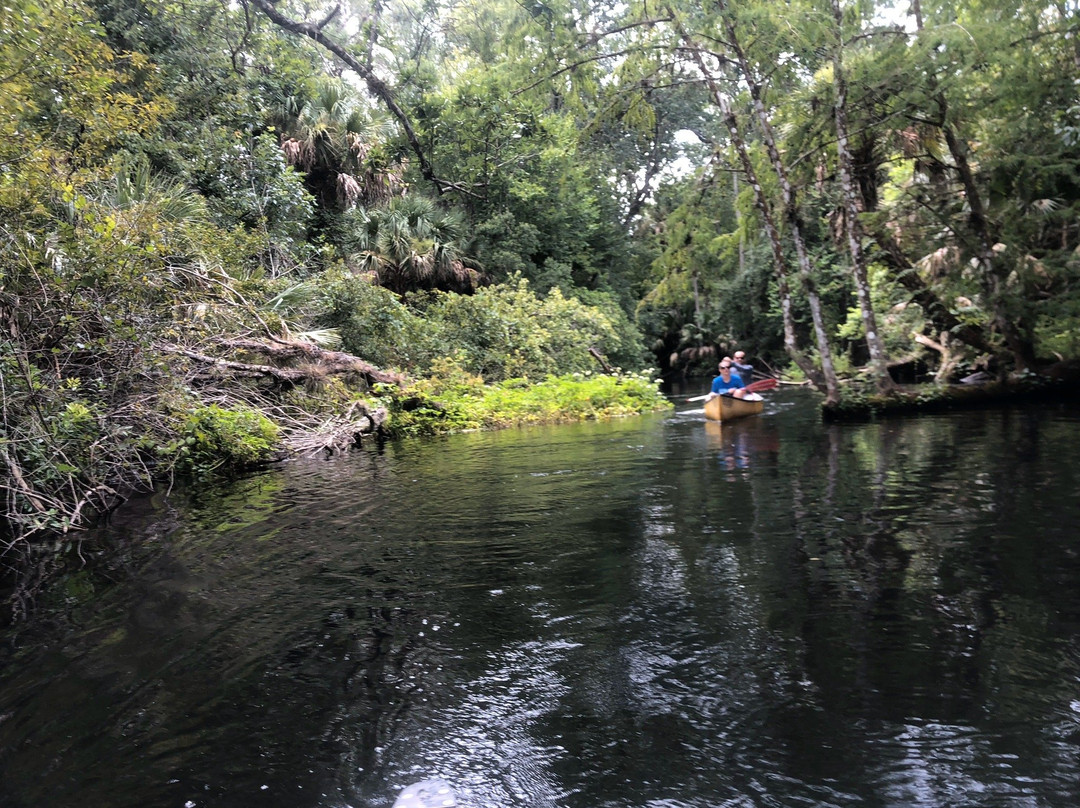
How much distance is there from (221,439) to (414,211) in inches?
591

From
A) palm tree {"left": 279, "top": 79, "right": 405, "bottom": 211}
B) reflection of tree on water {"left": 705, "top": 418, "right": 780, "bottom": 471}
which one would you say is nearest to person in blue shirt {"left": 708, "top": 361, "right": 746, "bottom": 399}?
reflection of tree on water {"left": 705, "top": 418, "right": 780, "bottom": 471}

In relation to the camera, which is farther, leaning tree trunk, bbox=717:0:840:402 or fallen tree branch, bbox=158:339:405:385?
leaning tree trunk, bbox=717:0:840:402

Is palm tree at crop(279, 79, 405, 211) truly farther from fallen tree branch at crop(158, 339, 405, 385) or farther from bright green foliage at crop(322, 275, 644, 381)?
→ fallen tree branch at crop(158, 339, 405, 385)

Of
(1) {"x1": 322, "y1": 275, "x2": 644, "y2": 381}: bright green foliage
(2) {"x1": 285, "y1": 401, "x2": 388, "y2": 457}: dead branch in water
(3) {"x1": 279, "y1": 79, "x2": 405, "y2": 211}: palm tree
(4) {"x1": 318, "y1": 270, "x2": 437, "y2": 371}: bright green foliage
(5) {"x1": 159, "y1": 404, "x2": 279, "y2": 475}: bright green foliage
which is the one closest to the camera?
(5) {"x1": 159, "y1": 404, "x2": 279, "y2": 475}: bright green foliage

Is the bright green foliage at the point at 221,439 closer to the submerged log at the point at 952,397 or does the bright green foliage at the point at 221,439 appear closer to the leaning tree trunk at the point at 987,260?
the submerged log at the point at 952,397

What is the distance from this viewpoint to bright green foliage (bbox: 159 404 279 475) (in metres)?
9.63

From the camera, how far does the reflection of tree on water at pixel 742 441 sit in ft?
33.9

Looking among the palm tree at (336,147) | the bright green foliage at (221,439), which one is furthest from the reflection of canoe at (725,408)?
the palm tree at (336,147)

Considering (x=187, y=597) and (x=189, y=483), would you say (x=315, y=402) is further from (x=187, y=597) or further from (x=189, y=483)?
(x=187, y=597)

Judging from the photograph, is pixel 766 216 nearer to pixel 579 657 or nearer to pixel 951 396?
pixel 951 396

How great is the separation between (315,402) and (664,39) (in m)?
9.64

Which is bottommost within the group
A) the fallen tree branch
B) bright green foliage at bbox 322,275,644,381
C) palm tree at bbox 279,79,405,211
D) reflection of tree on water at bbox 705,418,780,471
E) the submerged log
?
reflection of tree on water at bbox 705,418,780,471

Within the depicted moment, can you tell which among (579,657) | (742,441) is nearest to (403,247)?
(742,441)

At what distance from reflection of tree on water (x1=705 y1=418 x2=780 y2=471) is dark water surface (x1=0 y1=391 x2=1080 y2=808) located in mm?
2580
